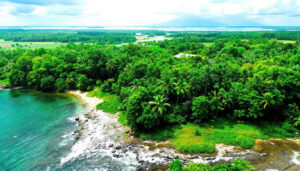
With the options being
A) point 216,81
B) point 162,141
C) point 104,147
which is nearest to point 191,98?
point 216,81

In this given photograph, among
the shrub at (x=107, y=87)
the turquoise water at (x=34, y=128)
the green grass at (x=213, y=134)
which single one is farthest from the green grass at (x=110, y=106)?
the green grass at (x=213, y=134)

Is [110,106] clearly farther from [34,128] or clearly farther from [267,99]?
[267,99]

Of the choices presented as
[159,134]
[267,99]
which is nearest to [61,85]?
[159,134]

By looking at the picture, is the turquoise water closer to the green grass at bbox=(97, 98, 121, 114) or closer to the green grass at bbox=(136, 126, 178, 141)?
the green grass at bbox=(97, 98, 121, 114)

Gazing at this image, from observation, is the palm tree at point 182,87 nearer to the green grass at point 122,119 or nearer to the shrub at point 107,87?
the green grass at point 122,119

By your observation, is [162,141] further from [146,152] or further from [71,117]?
[71,117]

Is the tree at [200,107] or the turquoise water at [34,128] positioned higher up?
the tree at [200,107]

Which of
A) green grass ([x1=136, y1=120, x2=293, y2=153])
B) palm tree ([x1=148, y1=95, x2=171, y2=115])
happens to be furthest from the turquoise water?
palm tree ([x1=148, y1=95, x2=171, y2=115])
